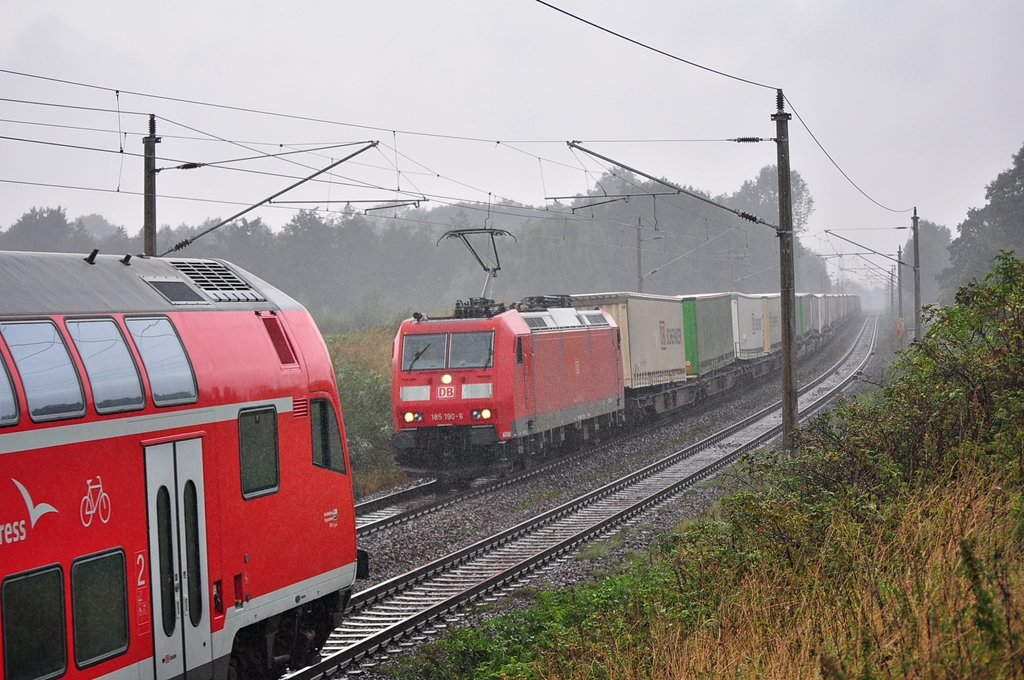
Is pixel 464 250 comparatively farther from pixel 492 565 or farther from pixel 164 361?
pixel 164 361

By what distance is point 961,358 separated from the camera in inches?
423

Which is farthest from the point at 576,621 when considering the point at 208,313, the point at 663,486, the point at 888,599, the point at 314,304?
the point at 314,304

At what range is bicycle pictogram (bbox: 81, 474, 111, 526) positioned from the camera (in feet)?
17.7

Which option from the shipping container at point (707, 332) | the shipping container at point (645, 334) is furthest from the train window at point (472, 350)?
the shipping container at point (707, 332)

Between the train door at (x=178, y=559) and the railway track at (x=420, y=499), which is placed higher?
the train door at (x=178, y=559)

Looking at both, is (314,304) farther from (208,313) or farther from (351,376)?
(208,313)

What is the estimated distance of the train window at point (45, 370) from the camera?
5188 mm

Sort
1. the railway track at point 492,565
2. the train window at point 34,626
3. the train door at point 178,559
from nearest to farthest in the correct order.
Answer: the train window at point 34,626, the train door at point 178,559, the railway track at point 492,565

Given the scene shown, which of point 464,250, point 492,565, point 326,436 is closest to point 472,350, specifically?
point 492,565

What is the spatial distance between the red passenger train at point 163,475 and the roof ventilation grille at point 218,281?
0.02 meters

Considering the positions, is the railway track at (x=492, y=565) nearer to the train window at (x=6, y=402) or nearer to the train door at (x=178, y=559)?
the train door at (x=178, y=559)

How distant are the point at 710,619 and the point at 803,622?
3.64 ft

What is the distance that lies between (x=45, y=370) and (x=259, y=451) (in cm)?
188

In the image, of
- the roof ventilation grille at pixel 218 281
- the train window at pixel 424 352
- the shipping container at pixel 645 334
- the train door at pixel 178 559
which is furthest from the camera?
the shipping container at pixel 645 334
